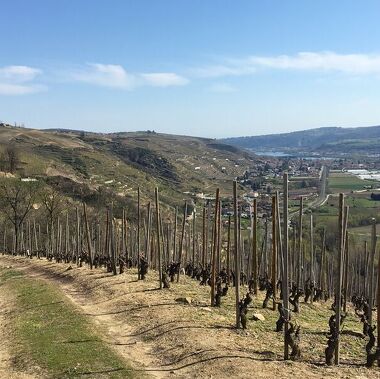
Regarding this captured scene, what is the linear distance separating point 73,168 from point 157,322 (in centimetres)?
9217

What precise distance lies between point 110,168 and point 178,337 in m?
102

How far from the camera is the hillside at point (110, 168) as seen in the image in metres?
88.8

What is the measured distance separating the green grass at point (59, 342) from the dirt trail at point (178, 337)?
0.45 meters

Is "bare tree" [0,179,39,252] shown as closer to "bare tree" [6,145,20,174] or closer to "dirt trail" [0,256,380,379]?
"bare tree" [6,145,20,174]

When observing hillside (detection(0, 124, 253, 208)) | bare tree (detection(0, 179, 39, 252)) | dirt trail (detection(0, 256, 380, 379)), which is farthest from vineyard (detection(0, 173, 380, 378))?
hillside (detection(0, 124, 253, 208))

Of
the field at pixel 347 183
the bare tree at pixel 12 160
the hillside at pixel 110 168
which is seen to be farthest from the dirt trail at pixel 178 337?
the field at pixel 347 183

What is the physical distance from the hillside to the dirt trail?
5684cm

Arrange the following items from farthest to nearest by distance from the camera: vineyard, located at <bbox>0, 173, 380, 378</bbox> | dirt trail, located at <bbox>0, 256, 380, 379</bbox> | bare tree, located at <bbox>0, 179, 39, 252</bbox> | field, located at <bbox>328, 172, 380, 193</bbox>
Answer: field, located at <bbox>328, 172, 380, 193</bbox> < bare tree, located at <bbox>0, 179, 39, 252</bbox> < vineyard, located at <bbox>0, 173, 380, 378</bbox> < dirt trail, located at <bbox>0, 256, 380, 379</bbox>

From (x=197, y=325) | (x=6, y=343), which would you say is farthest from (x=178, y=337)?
(x=6, y=343)

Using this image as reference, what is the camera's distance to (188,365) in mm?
11625

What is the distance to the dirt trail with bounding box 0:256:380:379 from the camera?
1105 centimetres

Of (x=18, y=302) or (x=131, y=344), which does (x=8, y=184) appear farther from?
(x=131, y=344)

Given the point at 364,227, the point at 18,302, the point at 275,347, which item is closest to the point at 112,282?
the point at 18,302

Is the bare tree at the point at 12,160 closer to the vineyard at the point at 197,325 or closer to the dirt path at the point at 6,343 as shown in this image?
the vineyard at the point at 197,325
